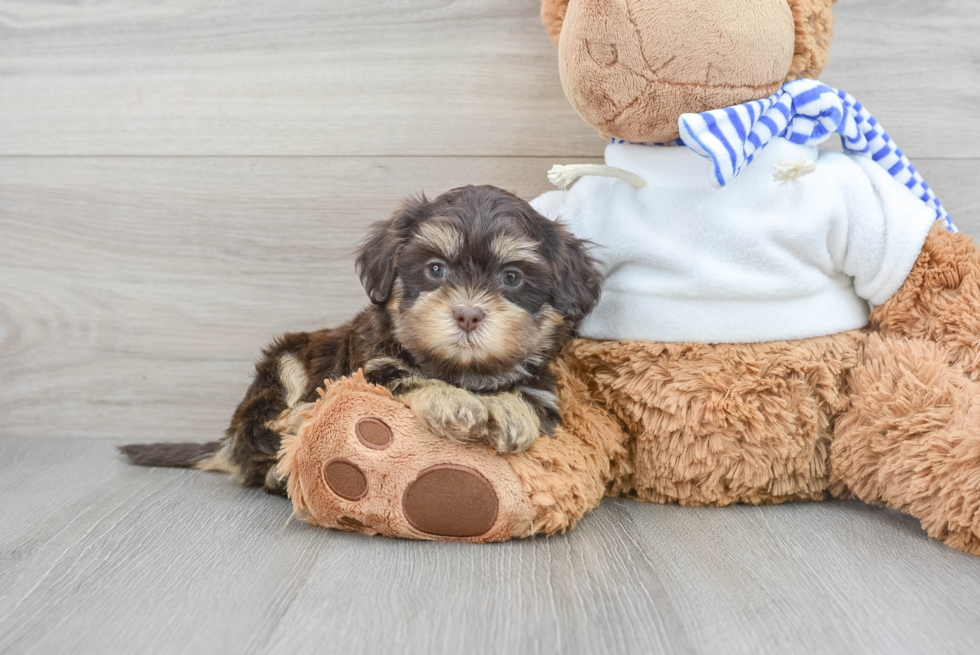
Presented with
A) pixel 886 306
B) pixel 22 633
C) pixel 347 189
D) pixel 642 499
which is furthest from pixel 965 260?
pixel 22 633

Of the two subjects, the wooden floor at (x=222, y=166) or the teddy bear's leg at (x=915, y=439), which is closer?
the teddy bear's leg at (x=915, y=439)

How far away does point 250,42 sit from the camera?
229cm

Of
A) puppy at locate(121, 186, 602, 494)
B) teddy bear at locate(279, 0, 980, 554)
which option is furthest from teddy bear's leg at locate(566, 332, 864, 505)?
puppy at locate(121, 186, 602, 494)

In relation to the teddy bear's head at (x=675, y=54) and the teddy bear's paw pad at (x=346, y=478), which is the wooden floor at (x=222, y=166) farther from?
the teddy bear's head at (x=675, y=54)

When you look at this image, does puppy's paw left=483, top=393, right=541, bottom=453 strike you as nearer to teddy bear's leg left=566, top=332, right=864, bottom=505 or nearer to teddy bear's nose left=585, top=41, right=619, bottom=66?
teddy bear's leg left=566, top=332, right=864, bottom=505

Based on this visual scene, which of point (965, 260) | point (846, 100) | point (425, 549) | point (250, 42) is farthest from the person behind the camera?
point (250, 42)

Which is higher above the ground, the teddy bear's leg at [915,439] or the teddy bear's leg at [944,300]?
the teddy bear's leg at [944,300]

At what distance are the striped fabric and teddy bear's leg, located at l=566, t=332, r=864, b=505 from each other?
0.41 m

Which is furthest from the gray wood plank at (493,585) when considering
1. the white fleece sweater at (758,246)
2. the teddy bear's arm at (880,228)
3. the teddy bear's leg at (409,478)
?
the teddy bear's arm at (880,228)

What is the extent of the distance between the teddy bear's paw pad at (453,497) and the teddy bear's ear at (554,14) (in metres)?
1.08

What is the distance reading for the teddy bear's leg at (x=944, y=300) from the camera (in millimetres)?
1648

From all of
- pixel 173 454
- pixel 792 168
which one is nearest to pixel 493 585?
pixel 792 168

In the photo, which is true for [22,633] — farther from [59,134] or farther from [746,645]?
[59,134]

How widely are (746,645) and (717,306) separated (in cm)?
81
